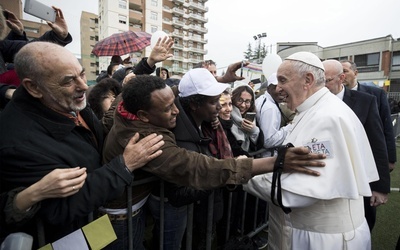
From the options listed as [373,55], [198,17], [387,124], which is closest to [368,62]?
[373,55]

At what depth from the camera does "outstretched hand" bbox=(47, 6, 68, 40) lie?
8.03ft

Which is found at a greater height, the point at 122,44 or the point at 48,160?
the point at 122,44

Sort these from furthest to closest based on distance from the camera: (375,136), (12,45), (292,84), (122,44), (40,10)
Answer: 1. (122,44)
2. (375,136)
3. (12,45)
4. (40,10)
5. (292,84)

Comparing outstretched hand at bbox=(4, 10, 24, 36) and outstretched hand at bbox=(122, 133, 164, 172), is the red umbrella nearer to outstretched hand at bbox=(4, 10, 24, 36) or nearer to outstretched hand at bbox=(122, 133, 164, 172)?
outstretched hand at bbox=(4, 10, 24, 36)

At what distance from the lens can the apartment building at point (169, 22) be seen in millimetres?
41719

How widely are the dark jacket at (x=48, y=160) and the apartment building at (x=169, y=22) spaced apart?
117ft

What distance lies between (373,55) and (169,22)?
4007cm

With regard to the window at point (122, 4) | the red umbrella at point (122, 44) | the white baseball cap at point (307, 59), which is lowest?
the white baseball cap at point (307, 59)

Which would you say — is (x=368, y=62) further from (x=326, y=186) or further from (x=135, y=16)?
(x=135, y=16)

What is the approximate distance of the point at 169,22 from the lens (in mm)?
53438

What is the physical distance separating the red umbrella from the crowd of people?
10.6 ft

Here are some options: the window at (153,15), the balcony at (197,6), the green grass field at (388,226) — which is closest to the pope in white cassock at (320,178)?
the green grass field at (388,226)

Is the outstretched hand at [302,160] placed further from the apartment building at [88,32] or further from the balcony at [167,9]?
the apartment building at [88,32]

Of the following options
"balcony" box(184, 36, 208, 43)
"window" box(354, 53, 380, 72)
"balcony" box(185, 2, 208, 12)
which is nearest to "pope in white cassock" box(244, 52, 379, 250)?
"window" box(354, 53, 380, 72)
